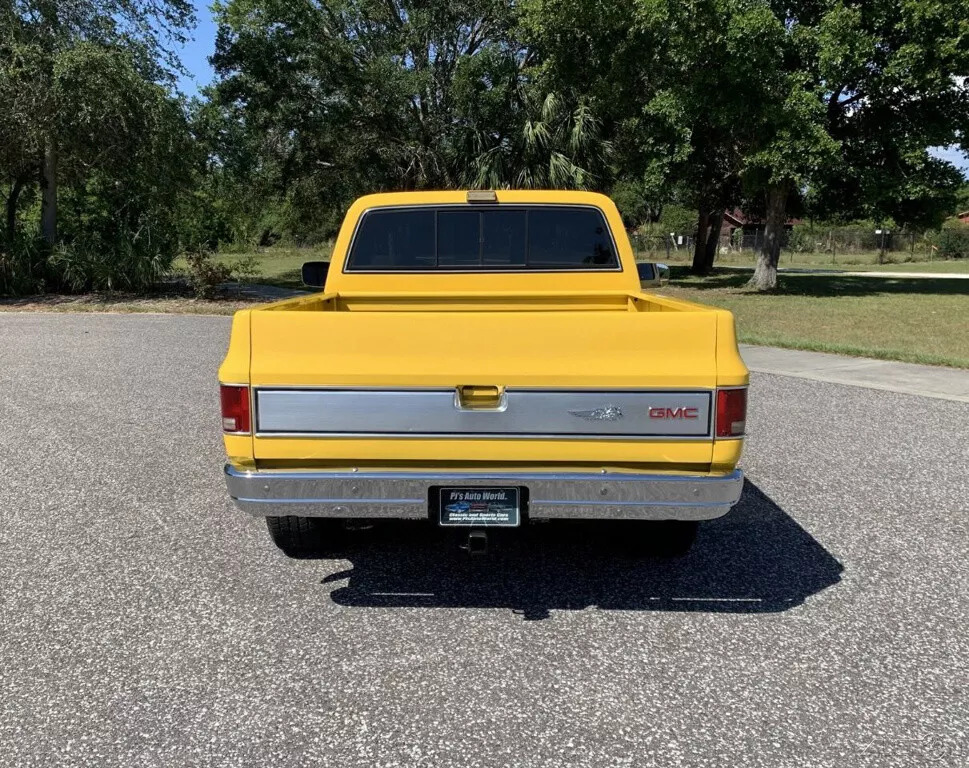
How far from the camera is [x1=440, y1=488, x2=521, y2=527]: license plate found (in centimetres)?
327

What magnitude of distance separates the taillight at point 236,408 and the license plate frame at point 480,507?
84 cm

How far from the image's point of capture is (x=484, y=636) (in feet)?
10.9

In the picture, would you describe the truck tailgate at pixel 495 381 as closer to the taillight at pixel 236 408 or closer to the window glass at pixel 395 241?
the taillight at pixel 236 408

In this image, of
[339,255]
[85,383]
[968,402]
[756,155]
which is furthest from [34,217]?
[968,402]

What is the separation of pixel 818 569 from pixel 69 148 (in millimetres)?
18642

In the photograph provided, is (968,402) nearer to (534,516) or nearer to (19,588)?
(534,516)

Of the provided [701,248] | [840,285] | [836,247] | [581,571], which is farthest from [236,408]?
[836,247]

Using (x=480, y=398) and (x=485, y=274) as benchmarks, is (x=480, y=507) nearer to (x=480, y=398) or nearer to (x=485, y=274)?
(x=480, y=398)

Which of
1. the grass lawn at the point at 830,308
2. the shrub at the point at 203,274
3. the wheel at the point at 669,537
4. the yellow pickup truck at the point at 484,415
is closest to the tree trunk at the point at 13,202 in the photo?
the grass lawn at the point at 830,308

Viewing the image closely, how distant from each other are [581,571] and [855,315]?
14.6m

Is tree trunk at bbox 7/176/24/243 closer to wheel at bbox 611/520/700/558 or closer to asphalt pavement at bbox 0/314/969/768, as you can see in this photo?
asphalt pavement at bbox 0/314/969/768

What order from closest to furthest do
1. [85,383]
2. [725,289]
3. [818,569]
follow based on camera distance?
[818,569]
[85,383]
[725,289]

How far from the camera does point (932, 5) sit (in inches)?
699

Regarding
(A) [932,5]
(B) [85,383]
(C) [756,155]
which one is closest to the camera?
(B) [85,383]
